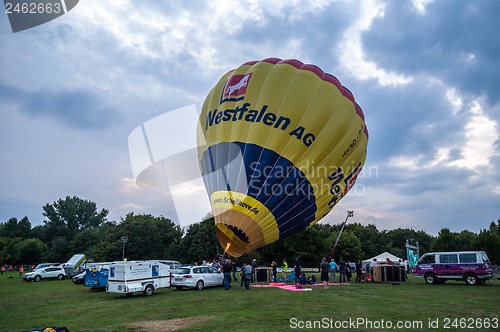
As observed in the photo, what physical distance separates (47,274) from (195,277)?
18.6 metres

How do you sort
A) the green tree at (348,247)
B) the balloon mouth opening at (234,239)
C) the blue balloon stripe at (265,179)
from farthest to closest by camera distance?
A: the green tree at (348,247)
the balloon mouth opening at (234,239)
the blue balloon stripe at (265,179)

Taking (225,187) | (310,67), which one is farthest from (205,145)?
(310,67)

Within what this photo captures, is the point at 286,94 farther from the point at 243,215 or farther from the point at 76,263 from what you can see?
the point at 76,263

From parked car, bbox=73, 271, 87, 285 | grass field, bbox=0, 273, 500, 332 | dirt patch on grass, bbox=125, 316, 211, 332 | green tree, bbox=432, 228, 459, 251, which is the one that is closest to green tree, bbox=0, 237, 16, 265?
parked car, bbox=73, 271, 87, 285

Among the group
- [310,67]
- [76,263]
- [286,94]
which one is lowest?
[76,263]

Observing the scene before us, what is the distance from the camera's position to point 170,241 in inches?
3174

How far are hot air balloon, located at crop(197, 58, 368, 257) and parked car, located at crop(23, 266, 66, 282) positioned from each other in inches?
801

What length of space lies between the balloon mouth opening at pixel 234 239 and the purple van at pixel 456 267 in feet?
36.9

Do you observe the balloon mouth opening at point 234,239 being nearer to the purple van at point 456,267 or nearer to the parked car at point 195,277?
the parked car at point 195,277

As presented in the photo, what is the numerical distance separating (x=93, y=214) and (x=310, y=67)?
112m

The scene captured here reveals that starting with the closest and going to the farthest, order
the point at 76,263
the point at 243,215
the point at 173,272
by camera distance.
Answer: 1. the point at 243,215
2. the point at 173,272
3. the point at 76,263

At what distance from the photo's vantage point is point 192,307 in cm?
1317

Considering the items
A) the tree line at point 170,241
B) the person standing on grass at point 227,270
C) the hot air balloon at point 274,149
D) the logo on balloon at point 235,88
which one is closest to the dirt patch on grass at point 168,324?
the hot air balloon at point 274,149

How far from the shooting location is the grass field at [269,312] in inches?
386
